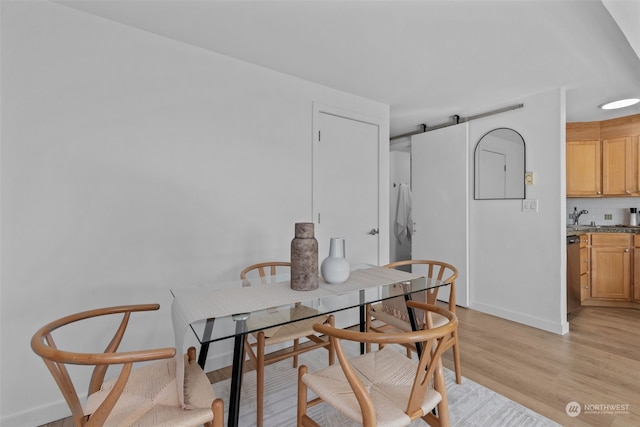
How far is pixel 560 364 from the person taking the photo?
2354mm

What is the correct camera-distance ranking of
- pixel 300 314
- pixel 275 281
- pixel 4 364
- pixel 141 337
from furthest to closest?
pixel 141 337
pixel 275 281
pixel 4 364
pixel 300 314

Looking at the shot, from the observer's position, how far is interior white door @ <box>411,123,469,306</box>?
3.67 m

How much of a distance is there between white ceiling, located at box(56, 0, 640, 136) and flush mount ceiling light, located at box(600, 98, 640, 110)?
0.58 ft

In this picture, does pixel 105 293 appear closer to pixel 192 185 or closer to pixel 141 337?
pixel 141 337

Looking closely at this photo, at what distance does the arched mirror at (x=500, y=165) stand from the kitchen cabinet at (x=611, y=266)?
141 cm

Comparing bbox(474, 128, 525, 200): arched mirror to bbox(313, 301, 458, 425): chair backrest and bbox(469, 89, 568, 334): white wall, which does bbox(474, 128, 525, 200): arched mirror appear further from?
bbox(313, 301, 458, 425): chair backrest

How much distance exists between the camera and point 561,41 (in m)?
2.15

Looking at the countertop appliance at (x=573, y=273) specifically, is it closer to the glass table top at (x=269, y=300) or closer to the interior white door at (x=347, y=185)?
the interior white door at (x=347, y=185)

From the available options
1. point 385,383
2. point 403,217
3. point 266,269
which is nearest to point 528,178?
point 403,217

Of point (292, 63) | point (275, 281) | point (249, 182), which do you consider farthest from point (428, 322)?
point (292, 63)

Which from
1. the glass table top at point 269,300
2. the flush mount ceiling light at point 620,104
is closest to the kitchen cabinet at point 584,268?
the flush mount ceiling light at point 620,104

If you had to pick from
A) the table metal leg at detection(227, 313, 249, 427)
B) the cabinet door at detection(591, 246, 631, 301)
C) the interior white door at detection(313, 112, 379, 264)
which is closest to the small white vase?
the table metal leg at detection(227, 313, 249, 427)

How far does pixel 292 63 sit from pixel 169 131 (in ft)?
3.51

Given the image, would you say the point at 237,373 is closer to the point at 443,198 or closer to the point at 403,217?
the point at 443,198
